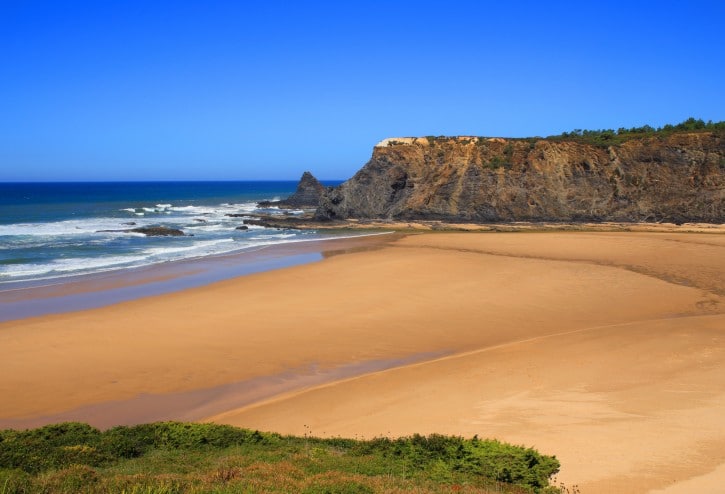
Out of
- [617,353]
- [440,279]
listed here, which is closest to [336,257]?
[440,279]

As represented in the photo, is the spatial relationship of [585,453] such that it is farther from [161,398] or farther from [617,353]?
[161,398]

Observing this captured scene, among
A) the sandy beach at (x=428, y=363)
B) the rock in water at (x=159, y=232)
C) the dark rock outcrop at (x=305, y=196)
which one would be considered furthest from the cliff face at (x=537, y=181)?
the dark rock outcrop at (x=305, y=196)

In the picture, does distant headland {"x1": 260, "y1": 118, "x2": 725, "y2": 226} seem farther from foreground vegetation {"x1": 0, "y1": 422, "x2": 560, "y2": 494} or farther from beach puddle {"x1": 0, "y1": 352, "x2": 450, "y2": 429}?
foreground vegetation {"x1": 0, "y1": 422, "x2": 560, "y2": 494}

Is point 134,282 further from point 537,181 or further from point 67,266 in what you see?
point 537,181

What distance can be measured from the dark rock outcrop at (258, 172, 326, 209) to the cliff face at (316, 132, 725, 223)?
2407cm

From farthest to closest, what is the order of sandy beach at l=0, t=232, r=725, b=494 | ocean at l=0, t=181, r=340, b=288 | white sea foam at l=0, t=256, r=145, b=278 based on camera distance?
ocean at l=0, t=181, r=340, b=288 → white sea foam at l=0, t=256, r=145, b=278 → sandy beach at l=0, t=232, r=725, b=494

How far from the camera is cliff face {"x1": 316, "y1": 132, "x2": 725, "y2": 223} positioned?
4453 cm

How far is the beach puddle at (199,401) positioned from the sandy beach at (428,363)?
0.06 metres

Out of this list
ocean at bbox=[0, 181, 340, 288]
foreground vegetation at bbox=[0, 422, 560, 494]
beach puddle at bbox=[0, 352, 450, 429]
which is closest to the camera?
foreground vegetation at bbox=[0, 422, 560, 494]

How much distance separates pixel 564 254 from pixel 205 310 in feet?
63.4

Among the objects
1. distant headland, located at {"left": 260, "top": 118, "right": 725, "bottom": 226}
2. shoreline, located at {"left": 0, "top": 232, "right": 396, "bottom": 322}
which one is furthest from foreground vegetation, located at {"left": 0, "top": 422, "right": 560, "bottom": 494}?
distant headland, located at {"left": 260, "top": 118, "right": 725, "bottom": 226}

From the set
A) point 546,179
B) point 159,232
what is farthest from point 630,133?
point 159,232

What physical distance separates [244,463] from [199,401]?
4876 mm

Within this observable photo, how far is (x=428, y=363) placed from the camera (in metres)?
13.3
